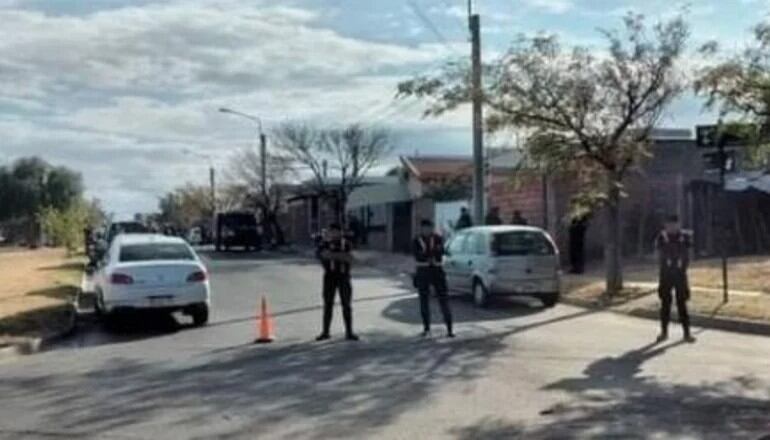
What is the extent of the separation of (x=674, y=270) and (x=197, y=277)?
304 inches

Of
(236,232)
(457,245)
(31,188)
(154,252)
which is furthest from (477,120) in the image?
(31,188)

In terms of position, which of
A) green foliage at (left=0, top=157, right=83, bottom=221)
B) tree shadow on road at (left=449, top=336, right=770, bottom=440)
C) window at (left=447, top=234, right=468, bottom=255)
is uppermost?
green foliage at (left=0, top=157, right=83, bottom=221)

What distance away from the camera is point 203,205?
128750 millimetres

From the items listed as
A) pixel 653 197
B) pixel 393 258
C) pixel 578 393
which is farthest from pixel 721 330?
pixel 393 258

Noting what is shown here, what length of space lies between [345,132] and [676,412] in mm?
67961

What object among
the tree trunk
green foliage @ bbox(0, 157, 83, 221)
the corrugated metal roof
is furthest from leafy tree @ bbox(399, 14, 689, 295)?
green foliage @ bbox(0, 157, 83, 221)

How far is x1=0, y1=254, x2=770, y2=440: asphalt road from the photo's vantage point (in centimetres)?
1027

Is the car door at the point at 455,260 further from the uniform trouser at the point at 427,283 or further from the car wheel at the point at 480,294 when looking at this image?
the uniform trouser at the point at 427,283

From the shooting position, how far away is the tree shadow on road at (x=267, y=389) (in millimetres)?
10508

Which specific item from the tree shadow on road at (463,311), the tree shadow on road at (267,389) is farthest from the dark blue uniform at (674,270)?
the tree shadow on road at (463,311)

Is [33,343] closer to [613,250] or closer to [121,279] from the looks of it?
[121,279]

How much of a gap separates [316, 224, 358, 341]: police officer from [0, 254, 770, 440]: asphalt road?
312 mm

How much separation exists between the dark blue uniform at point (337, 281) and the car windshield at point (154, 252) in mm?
4091

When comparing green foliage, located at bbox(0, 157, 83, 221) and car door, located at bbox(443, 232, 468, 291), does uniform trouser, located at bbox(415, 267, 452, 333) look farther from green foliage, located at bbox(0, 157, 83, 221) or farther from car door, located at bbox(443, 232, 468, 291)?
green foliage, located at bbox(0, 157, 83, 221)
